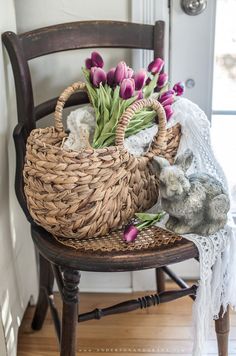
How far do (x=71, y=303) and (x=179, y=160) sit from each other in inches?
15.6

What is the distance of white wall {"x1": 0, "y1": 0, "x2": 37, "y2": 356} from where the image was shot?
1.27 m

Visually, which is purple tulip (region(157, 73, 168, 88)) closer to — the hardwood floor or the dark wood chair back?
the dark wood chair back

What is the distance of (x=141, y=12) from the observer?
1.36 meters

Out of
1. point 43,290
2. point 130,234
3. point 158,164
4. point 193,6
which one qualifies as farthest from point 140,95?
point 43,290

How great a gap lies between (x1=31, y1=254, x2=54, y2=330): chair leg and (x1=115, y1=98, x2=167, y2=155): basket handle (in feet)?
1.74

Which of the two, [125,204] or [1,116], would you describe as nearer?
[125,204]

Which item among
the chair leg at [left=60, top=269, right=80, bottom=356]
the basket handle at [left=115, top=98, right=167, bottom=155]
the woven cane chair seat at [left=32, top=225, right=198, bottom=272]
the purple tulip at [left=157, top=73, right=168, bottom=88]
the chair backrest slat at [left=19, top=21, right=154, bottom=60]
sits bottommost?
the chair leg at [left=60, top=269, right=80, bottom=356]

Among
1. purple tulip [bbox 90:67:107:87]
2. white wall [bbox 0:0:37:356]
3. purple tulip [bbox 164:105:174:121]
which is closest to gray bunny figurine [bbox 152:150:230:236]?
purple tulip [bbox 164:105:174:121]

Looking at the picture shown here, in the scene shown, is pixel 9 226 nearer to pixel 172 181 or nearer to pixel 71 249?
pixel 71 249

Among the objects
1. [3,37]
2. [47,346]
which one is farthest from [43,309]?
[3,37]

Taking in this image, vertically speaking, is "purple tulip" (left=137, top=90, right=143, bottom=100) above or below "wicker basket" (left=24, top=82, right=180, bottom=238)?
above

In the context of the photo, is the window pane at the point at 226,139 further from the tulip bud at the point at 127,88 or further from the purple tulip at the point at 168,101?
the tulip bud at the point at 127,88

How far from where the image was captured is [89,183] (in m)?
0.98

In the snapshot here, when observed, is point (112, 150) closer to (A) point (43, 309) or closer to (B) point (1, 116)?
(B) point (1, 116)
